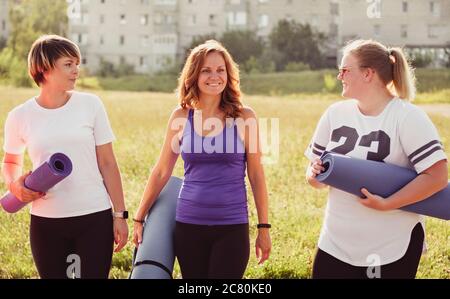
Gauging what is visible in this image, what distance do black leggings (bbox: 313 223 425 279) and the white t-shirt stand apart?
117 centimetres

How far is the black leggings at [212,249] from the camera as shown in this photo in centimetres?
390

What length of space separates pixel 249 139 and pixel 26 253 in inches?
142

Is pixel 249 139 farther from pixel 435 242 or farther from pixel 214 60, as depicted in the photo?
pixel 435 242

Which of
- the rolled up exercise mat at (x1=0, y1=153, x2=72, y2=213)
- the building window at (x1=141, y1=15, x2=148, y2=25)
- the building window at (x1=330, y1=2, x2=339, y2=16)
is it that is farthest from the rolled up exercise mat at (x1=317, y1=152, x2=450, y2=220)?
the building window at (x1=141, y1=15, x2=148, y2=25)

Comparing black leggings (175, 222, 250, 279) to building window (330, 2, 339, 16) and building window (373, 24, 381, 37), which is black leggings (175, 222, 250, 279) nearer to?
building window (373, 24, 381, 37)

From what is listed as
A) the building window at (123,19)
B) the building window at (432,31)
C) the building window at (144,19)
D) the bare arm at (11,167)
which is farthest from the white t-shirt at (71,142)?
the building window at (144,19)

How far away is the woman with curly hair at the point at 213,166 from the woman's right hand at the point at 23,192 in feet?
2.35

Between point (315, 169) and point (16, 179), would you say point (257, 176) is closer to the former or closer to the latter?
point (315, 169)

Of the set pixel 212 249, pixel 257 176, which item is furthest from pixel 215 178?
pixel 212 249

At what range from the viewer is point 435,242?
736 cm

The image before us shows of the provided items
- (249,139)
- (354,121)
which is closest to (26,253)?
(249,139)

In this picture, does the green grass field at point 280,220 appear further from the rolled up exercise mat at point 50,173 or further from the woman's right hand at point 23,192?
the rolled up exercise mat at point 50,173

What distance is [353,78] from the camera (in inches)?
147

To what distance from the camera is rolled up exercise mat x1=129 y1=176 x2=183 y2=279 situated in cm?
394
